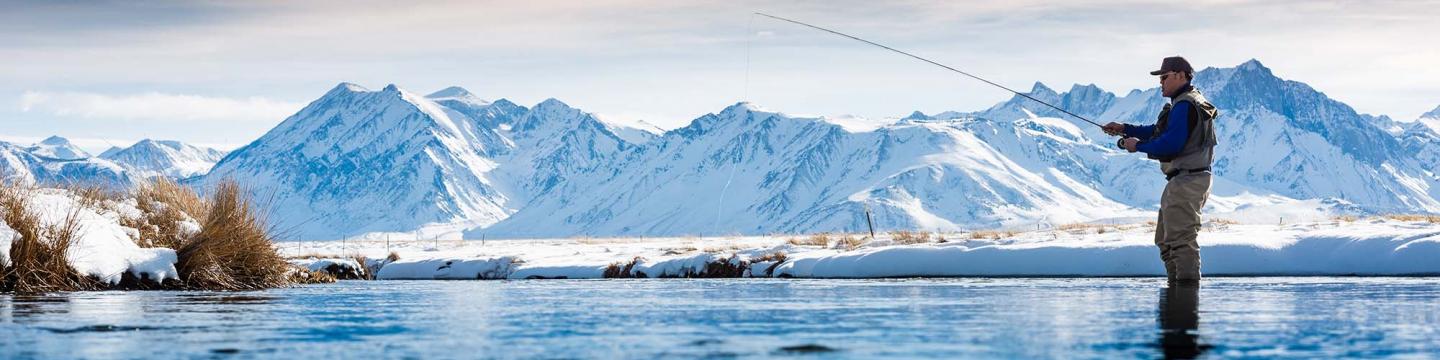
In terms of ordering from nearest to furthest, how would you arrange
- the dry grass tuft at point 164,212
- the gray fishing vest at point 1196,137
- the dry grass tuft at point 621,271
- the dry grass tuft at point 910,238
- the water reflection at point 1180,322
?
the water reflection at point 1180,322 → the gray fishing vest at point 1196,137 → the dry grass tuft at point 164,212 → the dry grass tuft at point 621,271 → the dry grass tuft at point 910,238

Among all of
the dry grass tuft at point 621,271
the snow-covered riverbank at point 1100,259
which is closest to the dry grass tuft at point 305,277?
the snow-covered riverbank at point 1100,259

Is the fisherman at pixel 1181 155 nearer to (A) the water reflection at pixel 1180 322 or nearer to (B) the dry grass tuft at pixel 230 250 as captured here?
(A) the water reflection at pixel 1180 322

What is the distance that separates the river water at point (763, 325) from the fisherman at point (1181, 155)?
1.46ft

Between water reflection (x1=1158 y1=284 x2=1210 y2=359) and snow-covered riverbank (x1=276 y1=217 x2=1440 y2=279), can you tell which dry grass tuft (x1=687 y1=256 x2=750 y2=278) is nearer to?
snow-covered riverbank (x1=276 y1=217 x2=1440 y2=279)

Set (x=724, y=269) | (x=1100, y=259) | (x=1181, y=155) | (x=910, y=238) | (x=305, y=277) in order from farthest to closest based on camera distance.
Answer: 1. (x=910, y=238)
2. (x=724, y=269)
3. (x=305, y=277)
4. (x=1100, y=259)
5. (x=1181, y=155)

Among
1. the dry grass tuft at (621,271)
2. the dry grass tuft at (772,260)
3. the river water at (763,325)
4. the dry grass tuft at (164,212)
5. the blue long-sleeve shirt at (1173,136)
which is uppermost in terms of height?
the blue long-sleeve shirt at (1173,136)

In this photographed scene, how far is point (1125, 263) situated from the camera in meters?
20.7

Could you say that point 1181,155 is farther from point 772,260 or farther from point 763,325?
point 772,260

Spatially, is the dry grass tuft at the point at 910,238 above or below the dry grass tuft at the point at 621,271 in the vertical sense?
above

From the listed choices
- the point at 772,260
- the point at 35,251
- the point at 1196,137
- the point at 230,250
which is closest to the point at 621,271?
the point at 772,260

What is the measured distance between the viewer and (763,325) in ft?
32.5

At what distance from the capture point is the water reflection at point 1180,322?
24.7 feet

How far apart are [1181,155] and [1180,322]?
4.49 metres

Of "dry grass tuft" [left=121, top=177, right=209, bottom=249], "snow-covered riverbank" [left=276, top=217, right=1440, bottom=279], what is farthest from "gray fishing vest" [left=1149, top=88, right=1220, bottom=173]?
"dry grass tuft" [left=121, top=177, right=209, bottom=249]
